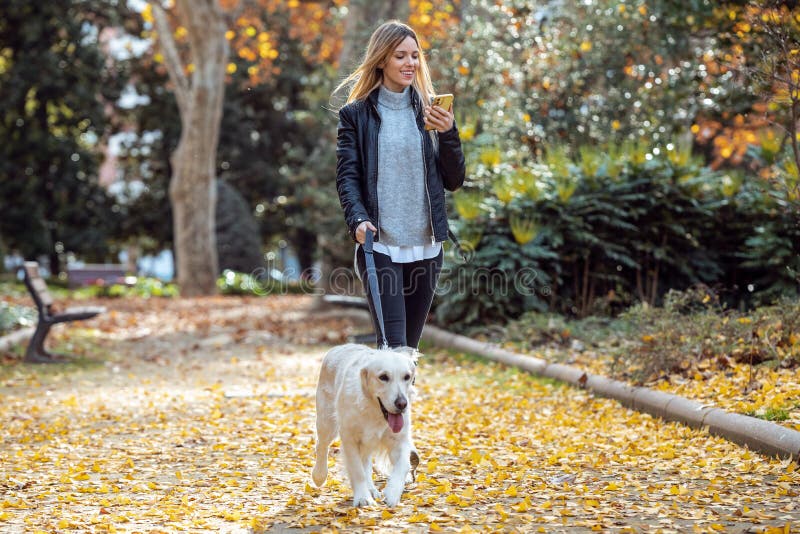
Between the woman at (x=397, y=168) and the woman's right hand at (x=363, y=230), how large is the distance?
0.08 metres

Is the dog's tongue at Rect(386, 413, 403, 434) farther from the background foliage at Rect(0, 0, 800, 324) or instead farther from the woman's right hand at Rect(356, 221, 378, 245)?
the background foliage at Rect(0, 0, 800, 324)

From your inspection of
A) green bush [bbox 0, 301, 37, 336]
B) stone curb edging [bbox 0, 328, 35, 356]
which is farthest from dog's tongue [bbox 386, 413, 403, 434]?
green bush [bbox 0, 301, 37, 336]

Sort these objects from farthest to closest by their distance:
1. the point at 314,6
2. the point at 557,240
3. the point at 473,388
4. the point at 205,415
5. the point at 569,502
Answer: the point at 314,6, the point at 557,240, the point at 473,388, the point at 205,415, the point at 569,502

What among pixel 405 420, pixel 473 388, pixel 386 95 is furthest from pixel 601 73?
pixel 405 420

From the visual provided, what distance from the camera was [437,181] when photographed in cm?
508

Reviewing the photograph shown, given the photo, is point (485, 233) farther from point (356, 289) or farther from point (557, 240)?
point (356, 289)

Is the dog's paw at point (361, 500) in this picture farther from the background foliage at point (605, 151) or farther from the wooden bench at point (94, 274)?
the wooden bench at point (94, 274)

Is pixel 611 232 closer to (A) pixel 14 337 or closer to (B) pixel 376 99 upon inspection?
(B) pixel 376 99

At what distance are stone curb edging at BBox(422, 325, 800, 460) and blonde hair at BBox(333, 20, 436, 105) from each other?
9.02 feet

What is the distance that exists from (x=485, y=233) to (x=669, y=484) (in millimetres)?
7248

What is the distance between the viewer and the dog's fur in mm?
4215

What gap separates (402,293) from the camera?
4.99 meters

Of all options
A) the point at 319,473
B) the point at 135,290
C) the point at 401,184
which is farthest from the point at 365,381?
the point at 135,290

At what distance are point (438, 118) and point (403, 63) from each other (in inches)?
14.1
